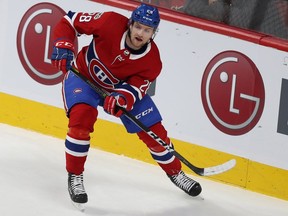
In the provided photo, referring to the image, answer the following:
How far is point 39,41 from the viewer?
5316 millimetres

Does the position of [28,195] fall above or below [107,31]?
below

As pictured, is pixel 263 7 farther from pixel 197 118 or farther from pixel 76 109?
pixel 76 109

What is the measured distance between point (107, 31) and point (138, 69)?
0.72ft

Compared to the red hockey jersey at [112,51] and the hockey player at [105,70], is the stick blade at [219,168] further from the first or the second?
the red hockey jersey at [112,51]

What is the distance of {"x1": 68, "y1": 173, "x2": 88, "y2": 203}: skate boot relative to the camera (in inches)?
171

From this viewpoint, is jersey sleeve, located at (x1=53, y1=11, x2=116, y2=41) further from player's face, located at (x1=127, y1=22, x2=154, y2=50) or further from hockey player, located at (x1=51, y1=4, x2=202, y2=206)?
player's face, located at (x1=127, y1=22, x2=154, y2=50)

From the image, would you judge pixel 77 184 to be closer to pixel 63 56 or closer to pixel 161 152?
pixel 161 152

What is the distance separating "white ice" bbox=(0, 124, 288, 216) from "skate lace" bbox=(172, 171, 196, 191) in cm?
5

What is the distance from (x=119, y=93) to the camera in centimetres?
433

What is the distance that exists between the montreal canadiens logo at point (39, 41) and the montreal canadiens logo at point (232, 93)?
86 centimetres

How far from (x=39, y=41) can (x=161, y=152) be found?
1102 millimetres

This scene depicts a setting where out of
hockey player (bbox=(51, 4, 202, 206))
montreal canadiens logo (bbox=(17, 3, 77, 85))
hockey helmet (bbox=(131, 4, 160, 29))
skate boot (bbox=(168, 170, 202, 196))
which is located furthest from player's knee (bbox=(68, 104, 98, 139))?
montreal canadiens logo (bbox=(17, 3, 77, 85))

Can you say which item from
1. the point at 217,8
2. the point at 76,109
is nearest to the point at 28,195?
the point at 76,109

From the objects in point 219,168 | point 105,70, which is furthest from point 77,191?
point 219,168
